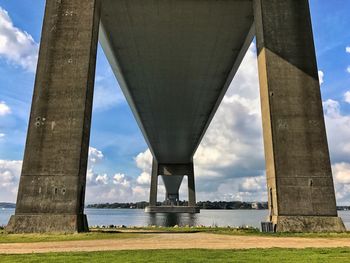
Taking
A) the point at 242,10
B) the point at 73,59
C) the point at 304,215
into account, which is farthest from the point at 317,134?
the point at 73,59

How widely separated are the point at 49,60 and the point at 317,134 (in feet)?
51.3

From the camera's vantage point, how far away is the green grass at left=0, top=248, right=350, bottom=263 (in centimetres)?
818

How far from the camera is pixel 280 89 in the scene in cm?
1956

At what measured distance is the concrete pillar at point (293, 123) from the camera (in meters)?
17.8

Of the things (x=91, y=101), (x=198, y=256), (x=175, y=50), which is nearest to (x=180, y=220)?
(x=175, y=50)

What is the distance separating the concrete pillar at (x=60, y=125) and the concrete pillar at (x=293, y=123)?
33.6 ft

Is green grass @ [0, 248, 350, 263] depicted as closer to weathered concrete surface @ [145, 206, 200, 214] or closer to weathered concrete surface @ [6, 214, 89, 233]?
Answer: weathered concrete surface @ [6, 214, 89, 233]

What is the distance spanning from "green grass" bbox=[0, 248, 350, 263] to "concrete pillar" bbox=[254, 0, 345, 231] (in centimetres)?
826

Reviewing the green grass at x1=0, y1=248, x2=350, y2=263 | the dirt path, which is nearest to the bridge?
the dirt path

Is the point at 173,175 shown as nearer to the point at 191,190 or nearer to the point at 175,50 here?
the point at 191,190

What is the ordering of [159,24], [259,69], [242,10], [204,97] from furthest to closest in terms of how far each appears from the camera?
1. [204,97]
2. [159,24]
3. [242,10]
4. [259,69]

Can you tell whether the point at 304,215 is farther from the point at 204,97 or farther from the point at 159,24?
the point at 204,97

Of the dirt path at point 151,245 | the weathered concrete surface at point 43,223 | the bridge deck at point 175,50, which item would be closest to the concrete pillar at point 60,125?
the weathered concrete surface at point 43,223

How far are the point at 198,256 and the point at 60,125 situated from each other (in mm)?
12483
